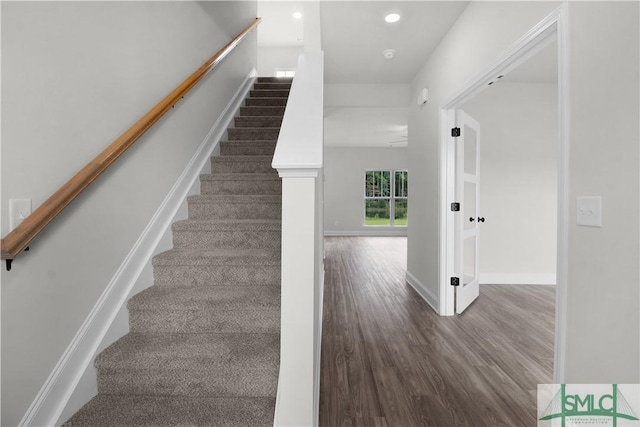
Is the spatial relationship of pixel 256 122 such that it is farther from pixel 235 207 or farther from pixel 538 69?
pixel 538 69

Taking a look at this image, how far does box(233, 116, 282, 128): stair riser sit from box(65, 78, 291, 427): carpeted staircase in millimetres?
1256

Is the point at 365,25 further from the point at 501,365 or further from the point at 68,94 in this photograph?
the point at 501,365

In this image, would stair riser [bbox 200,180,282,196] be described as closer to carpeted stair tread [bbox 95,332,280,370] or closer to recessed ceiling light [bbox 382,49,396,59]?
carpeted stair tread [bbox 95,332,280,370]

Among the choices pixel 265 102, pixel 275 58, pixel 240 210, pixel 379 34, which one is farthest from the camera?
pixel 275 58

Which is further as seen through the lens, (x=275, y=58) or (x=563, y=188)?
(x=275, y=58)

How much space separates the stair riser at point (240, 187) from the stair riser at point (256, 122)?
107cm

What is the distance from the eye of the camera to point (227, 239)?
210 centimetres

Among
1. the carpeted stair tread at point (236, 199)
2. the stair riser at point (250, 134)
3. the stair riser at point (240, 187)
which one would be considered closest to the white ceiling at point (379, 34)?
the stair riser at point (250, 134)

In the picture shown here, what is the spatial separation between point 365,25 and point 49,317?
300cm

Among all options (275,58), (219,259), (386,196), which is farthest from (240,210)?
(386,196)

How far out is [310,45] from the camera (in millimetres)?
2322

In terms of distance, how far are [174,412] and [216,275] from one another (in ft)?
2.46

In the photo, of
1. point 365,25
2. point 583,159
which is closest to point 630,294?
point 583,159

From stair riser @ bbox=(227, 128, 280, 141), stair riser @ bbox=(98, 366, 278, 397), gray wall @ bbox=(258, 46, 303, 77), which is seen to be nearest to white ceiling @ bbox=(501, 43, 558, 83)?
stair riser @ bbox=(227, 128, 280, 141)
